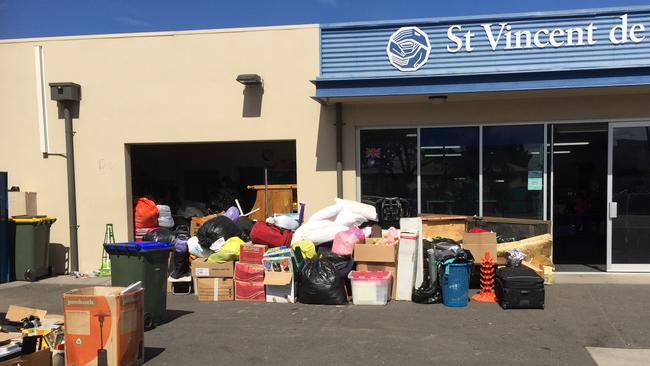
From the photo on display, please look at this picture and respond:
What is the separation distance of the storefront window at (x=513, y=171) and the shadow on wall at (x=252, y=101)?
162 inches

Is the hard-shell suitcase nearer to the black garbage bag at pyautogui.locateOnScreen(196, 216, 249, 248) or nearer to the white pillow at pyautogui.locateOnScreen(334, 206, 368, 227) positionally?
the white pillow at pyautogui.locateOnScreen(334, 206, 368, 227)

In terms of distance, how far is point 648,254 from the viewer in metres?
8.53

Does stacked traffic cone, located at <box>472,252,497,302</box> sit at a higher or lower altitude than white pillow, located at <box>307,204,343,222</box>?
lower

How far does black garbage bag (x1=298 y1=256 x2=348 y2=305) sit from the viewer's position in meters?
6.95

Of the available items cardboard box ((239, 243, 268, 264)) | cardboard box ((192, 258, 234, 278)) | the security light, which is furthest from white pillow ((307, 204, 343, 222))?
the security light

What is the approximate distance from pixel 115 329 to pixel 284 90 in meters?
5.72

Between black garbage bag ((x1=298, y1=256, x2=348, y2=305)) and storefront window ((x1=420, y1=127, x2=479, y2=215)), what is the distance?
2.79 metres

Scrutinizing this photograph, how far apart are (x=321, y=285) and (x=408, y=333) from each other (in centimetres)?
163

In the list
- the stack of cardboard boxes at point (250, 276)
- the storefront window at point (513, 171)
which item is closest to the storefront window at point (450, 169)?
the storefront window at point (513, 171)

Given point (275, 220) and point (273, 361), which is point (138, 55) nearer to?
point (275, 220)

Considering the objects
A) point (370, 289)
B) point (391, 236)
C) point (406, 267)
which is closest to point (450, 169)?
point (391, 236)

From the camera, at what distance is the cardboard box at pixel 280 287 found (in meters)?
7.12

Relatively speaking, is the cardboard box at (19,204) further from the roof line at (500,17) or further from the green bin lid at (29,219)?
the roof line at (500,17)

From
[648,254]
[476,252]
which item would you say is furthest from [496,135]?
[648,254]
